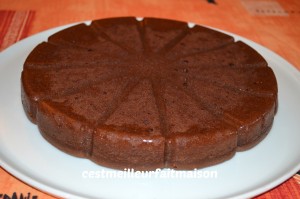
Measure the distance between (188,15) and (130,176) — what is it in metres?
2.25

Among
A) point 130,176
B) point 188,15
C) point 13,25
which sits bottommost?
point 188,15

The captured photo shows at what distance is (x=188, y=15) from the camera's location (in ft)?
13.5

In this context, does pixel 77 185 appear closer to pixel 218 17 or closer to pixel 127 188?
pixel 127 188

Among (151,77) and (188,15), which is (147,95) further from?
(188,15)

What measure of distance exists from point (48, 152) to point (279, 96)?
1.47 meters

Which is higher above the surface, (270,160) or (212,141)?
(212,141)

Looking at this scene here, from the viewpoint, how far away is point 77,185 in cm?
210

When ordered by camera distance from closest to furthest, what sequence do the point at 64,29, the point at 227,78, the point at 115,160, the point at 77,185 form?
the point at 77,185, the point at 115,160, the point at 227,78, the point at 64,29

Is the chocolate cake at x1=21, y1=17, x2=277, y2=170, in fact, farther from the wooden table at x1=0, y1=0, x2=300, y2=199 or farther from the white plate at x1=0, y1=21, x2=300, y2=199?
the wooden table at x1=0, y1=0, x2=300, y2=199

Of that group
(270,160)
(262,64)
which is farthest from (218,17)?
(270,160)

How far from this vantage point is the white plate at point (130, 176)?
209cm

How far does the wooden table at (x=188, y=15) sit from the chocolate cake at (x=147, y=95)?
2.20ft

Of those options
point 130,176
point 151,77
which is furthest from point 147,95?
point 130,176

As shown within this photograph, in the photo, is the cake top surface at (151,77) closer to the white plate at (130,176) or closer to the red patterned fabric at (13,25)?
the white plate at (130,176)
